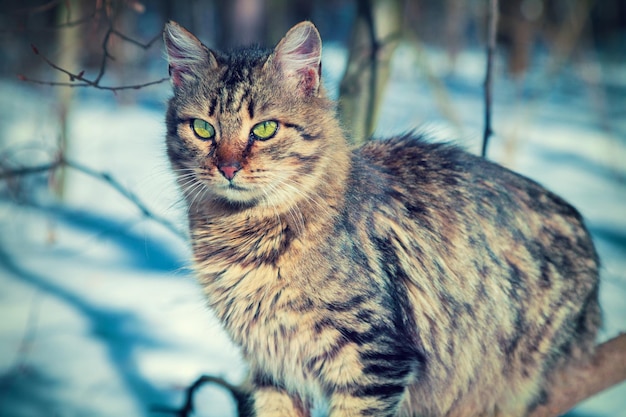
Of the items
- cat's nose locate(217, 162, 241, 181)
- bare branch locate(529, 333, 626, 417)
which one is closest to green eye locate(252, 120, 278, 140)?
cat's nose locate(217, 162, 241, 181)

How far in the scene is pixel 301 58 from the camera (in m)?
1.81

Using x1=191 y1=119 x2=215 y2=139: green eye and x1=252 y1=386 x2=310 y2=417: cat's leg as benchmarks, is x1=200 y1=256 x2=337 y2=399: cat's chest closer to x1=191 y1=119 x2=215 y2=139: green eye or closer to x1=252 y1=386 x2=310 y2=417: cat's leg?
x1=252 y1=386 x2=310 y2=417: cat's leg

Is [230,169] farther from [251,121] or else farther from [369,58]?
[369,58]

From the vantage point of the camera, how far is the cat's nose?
1.68 m

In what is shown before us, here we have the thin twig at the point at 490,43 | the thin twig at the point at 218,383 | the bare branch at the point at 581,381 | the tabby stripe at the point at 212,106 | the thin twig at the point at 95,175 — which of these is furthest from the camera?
the thin twig at the point at 95,175

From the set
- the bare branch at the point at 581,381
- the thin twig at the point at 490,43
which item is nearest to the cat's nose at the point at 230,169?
the thin twig at the point at 490,43

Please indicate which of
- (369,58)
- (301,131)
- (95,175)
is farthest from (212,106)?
(95,175)

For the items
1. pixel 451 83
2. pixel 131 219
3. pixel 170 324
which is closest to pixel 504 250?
pixel 170 324

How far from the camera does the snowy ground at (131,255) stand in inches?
99.3

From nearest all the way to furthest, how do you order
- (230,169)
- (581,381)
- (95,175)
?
(230,169) < (581,381) < (95,175)

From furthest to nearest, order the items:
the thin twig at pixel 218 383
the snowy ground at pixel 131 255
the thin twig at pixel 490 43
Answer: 1. the snowy ground at pixel 131 255
2. the thin twig at pixel 490 43
3. the thin twig at pixel 218 383

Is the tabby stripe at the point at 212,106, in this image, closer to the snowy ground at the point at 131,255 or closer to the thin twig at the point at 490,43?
the snowy ground at the point at 131,255

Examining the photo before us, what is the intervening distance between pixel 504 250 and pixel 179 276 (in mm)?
2305

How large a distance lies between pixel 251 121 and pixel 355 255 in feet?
1.82
